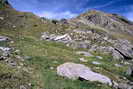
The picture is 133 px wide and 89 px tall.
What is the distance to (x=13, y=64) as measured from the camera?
12.0 m

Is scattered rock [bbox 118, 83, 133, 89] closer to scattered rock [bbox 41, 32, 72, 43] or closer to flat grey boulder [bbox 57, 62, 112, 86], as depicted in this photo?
flat grey boulder [bbox 57, 62, 112, 86]

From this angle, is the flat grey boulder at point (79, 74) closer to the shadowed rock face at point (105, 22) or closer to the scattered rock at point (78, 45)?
the scattered rock at point (78, 45)

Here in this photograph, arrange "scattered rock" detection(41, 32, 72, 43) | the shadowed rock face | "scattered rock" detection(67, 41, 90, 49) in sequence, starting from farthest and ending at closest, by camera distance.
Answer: the shadowed rock face
"scattered rock" detection(41, 32, 72, 43)
"scattered rock" detection(67, 41, 90, 49)

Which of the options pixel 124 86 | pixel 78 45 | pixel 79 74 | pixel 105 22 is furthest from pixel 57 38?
pixel 105 22

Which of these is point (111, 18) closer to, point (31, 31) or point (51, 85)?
point (31, 31)

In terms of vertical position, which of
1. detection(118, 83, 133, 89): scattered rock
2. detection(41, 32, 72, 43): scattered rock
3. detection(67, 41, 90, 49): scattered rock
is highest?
detection(41, 32, 72, 43): scattered rock

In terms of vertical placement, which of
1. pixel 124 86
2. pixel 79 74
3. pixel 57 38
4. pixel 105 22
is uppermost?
pixel 105 22

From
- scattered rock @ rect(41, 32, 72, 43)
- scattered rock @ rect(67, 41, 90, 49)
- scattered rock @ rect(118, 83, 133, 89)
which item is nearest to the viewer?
scattered rock @ rect(118, 83, 133, 89)

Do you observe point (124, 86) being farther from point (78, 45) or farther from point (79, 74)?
point (78, 45)

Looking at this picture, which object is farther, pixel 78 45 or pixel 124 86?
pixel 78 45

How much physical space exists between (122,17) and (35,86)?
235ft

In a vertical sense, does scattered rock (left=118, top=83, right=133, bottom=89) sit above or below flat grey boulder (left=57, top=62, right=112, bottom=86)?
below

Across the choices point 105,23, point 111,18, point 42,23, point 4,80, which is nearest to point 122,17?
point 111,18

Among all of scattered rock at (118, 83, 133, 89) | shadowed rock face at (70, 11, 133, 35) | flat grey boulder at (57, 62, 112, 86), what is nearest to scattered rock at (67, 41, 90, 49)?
flat grey boulder at (57, 62, 112, 86)
